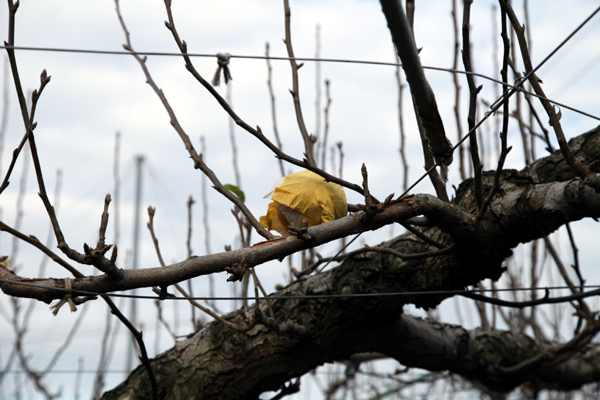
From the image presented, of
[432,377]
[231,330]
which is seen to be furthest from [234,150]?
[432,377]

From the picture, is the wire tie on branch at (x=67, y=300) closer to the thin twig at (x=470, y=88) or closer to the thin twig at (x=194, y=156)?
the thin twig at (x=194, y=156)

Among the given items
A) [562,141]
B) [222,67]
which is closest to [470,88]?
[562,141]

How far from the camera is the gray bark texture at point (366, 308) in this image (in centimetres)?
152

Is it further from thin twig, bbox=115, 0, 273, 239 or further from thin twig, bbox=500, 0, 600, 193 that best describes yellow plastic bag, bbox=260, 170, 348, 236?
thin twig, bbox=500, 0, 600, 193

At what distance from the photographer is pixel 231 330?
1.81 meters

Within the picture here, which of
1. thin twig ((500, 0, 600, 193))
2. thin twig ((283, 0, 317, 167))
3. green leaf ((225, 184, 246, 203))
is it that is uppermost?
thin twig ((283, 0, 317, 167))

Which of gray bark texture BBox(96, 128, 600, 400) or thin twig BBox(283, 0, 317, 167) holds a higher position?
thin twig BBox(283, 0, 317, 167)

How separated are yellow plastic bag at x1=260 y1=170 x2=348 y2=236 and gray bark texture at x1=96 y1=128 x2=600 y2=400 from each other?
367mm

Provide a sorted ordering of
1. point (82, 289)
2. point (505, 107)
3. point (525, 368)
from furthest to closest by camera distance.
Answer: point (525, 368)
point (505, 107)
point (82, 289)

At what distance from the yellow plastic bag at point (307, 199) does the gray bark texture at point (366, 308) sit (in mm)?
367

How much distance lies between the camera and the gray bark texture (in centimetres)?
152

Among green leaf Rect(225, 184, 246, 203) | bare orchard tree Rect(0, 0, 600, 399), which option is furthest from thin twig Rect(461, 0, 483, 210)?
green leaf Rect(225, 184, 246, 203)

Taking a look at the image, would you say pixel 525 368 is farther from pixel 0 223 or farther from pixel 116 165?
pixel 116 165

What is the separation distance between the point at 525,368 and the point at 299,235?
5.68ft
